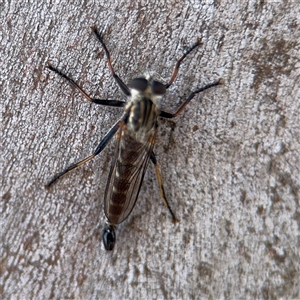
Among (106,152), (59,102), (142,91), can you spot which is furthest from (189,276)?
(59,102)

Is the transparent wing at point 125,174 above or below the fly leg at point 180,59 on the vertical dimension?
below

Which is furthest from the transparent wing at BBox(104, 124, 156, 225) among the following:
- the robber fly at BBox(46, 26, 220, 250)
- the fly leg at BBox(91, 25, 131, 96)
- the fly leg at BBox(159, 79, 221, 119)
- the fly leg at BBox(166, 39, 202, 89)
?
the fly leg at BBox(166, 39, 202, 89)

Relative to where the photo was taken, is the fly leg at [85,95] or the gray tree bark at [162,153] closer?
the gray tree bark at [162,153]

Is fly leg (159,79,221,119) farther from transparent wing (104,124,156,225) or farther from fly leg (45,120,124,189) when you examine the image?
fly leg (45,120,124,189)

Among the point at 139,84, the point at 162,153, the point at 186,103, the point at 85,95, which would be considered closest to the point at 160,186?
the point at 162,153

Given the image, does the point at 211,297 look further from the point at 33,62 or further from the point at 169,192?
the point at 33,62

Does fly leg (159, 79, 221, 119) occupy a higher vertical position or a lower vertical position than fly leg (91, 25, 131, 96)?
lower

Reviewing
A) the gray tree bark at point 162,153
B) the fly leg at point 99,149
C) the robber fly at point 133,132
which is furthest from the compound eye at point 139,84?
the fly leg at point 99,149

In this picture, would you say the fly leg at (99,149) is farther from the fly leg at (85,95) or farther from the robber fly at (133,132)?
the fly leg at (85,95)
